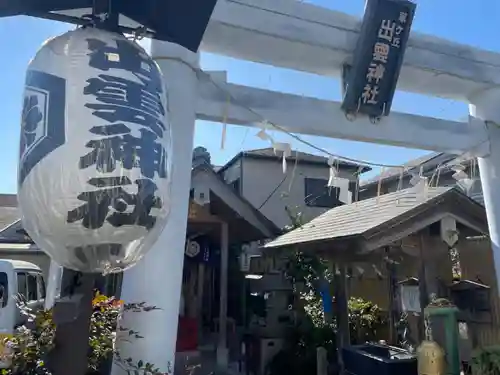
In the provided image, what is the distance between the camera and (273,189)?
57.9ft

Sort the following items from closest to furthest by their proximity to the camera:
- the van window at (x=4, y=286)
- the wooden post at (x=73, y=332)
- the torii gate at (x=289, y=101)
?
the wooden post at (x=73, y=332) < the torii gate at (x=289, y=101) < the van window at (x=4, y=286)

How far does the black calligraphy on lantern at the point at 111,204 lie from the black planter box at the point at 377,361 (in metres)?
4.94

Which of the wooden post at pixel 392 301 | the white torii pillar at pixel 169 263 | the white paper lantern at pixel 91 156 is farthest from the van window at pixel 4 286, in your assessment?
the wooden post at pixel 392 301

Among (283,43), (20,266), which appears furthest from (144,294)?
(20,266)

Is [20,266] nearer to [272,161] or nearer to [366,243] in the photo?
[366,243]

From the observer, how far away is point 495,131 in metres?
6.71

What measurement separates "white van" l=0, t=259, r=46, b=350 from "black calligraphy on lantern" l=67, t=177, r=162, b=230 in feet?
20.2

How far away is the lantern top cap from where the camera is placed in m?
3.10

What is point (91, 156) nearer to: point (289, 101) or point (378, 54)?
point (289, 101)

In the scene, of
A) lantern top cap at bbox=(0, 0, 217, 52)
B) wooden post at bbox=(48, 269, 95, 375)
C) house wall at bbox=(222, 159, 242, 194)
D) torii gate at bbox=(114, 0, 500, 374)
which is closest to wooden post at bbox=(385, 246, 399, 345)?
torii gate at bbox=(114, 0, 500, 374)

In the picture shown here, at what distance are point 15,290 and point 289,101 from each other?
720 cm

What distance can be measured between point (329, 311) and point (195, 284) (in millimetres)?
4922

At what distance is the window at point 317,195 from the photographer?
1788 cm

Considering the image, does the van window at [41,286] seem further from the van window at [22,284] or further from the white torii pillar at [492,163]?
the white torii pillar at [492,163]
